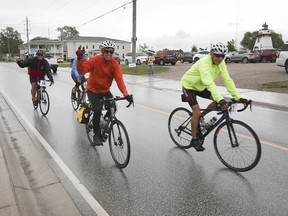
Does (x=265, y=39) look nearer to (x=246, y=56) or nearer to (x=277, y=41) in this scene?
(x=277, y=41)

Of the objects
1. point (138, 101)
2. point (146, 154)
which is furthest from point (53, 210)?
point (138, 101)

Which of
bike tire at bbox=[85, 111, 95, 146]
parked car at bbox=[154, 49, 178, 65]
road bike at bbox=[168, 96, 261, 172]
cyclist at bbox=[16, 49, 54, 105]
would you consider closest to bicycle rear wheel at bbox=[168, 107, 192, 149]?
road bike at bbox=[168, 96, 261, 172]

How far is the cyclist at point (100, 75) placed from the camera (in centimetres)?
495

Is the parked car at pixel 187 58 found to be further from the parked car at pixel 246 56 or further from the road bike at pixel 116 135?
the road bike at pixel 116 135

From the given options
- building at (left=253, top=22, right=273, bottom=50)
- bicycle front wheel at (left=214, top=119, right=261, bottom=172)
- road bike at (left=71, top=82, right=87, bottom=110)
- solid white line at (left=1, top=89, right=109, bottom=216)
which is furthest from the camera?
building at (left=253, top=22, right=273, bottom=50)

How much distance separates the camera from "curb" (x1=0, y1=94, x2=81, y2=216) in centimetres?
353

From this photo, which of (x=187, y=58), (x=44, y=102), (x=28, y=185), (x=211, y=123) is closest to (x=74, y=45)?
(x=187, y=58)

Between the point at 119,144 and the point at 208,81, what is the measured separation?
1.81m

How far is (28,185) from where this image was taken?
168 inches

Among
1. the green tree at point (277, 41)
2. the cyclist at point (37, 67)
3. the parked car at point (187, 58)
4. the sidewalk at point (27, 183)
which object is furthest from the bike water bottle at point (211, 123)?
the green tree at point (277, 41)

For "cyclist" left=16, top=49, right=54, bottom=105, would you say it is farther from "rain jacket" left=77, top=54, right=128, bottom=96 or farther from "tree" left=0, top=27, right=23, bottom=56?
"tree" left=0, top=27, right=23, bottom=56

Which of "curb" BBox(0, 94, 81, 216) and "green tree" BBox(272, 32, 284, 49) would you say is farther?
"green tree" BBox(272, 32, 284, 49)

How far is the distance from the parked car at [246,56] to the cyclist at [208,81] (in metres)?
33.7

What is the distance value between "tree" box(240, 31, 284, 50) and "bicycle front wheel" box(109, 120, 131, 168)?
98.3m
